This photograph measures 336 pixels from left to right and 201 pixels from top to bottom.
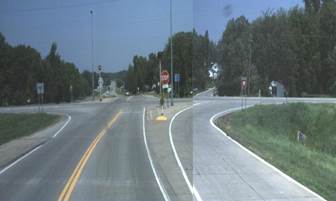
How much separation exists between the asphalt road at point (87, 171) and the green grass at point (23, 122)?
8580 millimetres

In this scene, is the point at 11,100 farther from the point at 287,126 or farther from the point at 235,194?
the point at 235,194

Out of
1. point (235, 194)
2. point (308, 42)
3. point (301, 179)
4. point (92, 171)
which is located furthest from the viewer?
point (308, 42)

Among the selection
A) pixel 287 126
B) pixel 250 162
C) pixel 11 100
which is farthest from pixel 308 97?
pixel 11 100

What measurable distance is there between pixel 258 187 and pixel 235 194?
1190mm

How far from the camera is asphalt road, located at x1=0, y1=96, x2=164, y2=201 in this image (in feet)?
54.5

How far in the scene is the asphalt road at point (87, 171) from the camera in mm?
16625

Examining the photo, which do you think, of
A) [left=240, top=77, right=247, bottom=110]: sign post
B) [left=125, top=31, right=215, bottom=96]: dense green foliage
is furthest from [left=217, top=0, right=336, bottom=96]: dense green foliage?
[left=125, top=31, right=215, bottom=96]: dense green foliage

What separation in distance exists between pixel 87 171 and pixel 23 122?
103 ft

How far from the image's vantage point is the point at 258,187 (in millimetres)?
16125

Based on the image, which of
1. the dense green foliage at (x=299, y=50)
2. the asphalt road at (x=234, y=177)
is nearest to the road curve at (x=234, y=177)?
the asphalt road at (x=234, y=177)

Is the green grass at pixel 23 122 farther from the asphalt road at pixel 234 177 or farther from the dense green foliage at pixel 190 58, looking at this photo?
the asphalt road at pixel 234 177

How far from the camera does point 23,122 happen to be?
168ft

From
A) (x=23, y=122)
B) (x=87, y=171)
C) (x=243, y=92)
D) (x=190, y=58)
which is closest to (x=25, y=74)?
(x=23, y=122)

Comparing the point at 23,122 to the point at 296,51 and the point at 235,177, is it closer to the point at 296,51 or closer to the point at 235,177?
the point at 296,51
